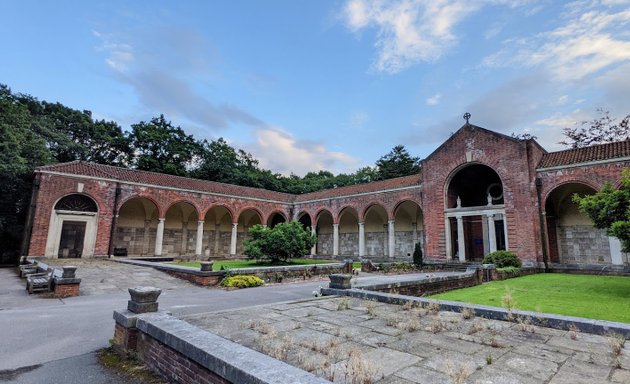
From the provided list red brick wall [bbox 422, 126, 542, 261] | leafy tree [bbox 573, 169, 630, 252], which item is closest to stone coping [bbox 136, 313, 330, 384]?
leafy tree [bbox 573, 169, 630, 252]

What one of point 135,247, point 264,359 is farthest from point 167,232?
point 264,359

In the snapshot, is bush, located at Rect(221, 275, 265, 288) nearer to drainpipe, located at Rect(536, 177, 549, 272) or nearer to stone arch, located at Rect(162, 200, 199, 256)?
drainpipe, located at Rect(536, 177, 549, 272)

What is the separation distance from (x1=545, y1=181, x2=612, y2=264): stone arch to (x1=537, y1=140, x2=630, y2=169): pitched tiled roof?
49.2 inches

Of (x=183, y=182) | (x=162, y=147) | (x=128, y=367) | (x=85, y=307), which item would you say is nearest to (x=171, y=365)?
(x=128, y=367)

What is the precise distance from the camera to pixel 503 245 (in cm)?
1708

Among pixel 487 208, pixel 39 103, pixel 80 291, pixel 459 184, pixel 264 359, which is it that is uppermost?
pixel 39 103

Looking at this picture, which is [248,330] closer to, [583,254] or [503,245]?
[503,245]

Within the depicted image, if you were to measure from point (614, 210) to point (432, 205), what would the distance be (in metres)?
10.8

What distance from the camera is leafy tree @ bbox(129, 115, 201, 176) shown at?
3334 cm

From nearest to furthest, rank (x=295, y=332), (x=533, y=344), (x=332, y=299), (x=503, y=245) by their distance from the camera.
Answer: (x=533, y=344) < (x=295, y=332) < (x=332, y=299) < (x=503, y=245)

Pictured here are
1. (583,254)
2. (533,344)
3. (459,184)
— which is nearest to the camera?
(533,344)

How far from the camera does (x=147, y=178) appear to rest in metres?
21.3

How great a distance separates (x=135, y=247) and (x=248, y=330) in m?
22.1

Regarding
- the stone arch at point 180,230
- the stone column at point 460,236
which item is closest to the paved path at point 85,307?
the stone column at point 460,236
